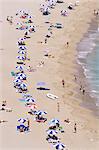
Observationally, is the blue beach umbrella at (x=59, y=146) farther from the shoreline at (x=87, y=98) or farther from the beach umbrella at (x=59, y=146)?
the shoreline at (x=87, y=98)

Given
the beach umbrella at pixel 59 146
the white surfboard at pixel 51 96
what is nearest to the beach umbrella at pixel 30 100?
the white surfboard at pixel 51 96

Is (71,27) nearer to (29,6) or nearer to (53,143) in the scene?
(29,6)

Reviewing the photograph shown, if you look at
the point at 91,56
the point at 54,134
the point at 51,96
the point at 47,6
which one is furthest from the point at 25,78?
the point at 47,6

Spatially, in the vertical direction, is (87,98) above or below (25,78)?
below

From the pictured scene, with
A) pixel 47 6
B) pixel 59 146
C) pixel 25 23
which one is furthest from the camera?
pixel 47 6

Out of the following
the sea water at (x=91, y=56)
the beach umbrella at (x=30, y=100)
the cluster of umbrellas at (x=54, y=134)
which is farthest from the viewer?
the sea water at (x=91, y=56)

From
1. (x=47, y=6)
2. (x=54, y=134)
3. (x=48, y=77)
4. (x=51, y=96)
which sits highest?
(x=47, y=6)

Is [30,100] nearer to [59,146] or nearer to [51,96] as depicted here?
[51,96]

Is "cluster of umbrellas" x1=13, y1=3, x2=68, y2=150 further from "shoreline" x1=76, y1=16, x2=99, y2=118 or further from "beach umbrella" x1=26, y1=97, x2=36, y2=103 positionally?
"shoreline" x1=76, y1=16, x2=99, y2=118
